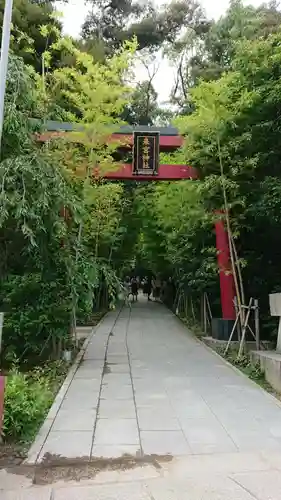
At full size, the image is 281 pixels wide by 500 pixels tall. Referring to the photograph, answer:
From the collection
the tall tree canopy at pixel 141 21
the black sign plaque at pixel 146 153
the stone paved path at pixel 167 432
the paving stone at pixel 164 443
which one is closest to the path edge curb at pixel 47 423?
the stone paved path at pixel 167 432

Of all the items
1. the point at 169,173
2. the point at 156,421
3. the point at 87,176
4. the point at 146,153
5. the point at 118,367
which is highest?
the point at 146,153

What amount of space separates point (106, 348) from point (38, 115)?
16.8 feet

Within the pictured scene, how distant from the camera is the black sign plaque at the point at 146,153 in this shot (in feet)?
33.3

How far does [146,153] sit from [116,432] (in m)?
6.78

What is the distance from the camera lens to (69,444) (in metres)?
4.29

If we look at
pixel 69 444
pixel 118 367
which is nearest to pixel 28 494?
pixel 69 444

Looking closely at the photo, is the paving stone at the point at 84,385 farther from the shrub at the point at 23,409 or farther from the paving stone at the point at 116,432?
the paving stone at the point at 116,432

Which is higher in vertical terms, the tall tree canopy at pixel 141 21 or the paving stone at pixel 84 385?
the tall tree canopy at pixel 141 21

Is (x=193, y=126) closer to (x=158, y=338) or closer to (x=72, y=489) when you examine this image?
(x=158, y=338)

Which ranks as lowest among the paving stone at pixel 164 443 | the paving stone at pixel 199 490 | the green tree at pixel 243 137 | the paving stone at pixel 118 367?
the paving stone at pixel 199 490

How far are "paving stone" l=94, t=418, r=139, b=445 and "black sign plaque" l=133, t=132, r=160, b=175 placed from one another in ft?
20.8

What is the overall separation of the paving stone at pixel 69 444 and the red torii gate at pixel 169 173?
571 centimetres

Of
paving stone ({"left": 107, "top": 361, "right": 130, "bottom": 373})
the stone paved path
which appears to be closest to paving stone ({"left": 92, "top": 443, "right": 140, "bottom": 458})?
the stone paved path

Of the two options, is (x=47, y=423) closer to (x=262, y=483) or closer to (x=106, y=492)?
(x=106, y=492)
